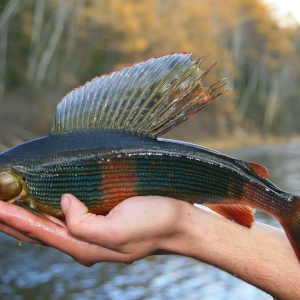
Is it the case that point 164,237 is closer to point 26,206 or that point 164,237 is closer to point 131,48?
point 26,206

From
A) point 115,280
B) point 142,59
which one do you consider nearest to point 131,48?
point 142,59

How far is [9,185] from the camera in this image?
2.71m

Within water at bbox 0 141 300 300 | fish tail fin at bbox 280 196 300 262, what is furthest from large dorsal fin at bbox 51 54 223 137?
water at bbox 0 141 300 300

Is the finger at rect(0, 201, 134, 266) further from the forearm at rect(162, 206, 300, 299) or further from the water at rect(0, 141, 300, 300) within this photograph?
the water at rect(0, 141, 300, 300)

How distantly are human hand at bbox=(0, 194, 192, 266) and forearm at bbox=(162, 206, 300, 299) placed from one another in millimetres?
77

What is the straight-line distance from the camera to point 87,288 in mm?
9266

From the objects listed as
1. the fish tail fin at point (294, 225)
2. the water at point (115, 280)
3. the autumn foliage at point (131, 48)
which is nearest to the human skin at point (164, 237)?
the fish tail fin at point (294, 225)

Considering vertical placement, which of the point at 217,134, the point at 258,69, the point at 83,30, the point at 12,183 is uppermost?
the point at 258,69

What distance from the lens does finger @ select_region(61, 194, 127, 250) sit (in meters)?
2.64

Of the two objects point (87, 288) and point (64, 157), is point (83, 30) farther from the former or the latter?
point (64, 157)

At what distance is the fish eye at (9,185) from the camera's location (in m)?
2.70

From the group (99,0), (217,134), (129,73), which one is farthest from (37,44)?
(129,73)

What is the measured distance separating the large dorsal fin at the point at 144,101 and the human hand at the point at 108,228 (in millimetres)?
300

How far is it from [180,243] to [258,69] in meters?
66.4
